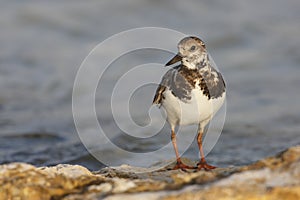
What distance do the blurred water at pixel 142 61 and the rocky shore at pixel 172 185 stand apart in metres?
4.10

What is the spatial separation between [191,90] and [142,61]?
7.97 m

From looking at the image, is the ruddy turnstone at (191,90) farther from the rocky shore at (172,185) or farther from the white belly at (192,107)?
the rocky shore at (172,185)

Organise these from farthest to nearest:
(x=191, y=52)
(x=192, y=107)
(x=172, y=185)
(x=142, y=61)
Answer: (x=142, y=61) < (x=191, y=52) < (x=192, y=107) < (x=172, y=185)

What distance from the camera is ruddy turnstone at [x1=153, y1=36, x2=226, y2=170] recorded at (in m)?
5.12

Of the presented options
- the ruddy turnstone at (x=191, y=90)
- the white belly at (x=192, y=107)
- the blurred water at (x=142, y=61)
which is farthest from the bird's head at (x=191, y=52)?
the blurred water at (x=142, y=61)

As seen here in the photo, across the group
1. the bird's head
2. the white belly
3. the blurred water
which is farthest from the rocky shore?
the blurred water

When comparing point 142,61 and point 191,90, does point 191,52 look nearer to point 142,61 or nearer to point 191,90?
point 191,90

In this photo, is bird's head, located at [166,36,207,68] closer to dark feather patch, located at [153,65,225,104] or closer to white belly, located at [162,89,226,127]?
dark feather patch, located at [153,65,225,104]

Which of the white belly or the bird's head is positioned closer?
the white belly

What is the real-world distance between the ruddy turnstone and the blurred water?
2.72 metres

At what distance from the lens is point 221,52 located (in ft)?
45.0

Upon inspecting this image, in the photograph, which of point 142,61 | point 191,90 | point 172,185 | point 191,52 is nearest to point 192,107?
point 191,90

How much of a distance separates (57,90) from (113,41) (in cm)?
189

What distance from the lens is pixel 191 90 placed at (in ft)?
16.8
